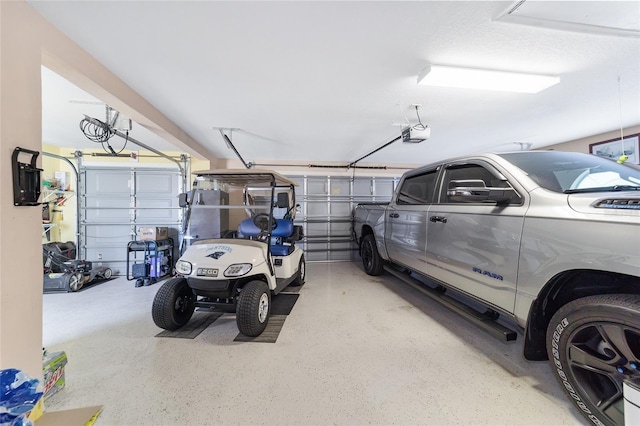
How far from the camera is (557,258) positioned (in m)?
1.54

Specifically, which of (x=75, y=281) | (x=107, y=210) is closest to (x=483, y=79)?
(x=75, y=281)

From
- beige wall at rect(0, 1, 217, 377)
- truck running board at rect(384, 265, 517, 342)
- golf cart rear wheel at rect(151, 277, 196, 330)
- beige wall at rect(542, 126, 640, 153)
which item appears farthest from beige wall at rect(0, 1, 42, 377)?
beige wall at rect(542, 126, 640, 153)

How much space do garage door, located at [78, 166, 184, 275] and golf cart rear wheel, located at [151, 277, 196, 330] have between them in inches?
134

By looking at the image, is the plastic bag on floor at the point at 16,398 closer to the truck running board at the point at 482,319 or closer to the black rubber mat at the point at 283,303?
the black rubber mat at the point at 283,303

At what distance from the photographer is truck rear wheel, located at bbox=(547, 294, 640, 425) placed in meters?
1.30

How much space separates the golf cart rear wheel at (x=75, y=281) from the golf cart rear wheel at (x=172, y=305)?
9.97ft

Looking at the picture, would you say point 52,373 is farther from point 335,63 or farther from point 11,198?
point 335,63

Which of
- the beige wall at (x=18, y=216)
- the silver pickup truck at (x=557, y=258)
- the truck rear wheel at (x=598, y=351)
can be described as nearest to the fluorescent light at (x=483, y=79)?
the silver pickup truck at (x=557, y=258)

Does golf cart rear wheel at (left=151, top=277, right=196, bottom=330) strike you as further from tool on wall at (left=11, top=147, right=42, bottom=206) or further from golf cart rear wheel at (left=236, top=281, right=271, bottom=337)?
tool on wall at (left=11, top=147, right=42, bottom=206)

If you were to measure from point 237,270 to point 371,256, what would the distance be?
128 inches

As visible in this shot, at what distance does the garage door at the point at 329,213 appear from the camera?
6766 mm

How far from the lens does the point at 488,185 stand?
7.55 ft

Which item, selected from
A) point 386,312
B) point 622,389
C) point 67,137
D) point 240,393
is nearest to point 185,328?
point 240,393

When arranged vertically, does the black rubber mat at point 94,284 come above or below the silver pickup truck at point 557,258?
below
